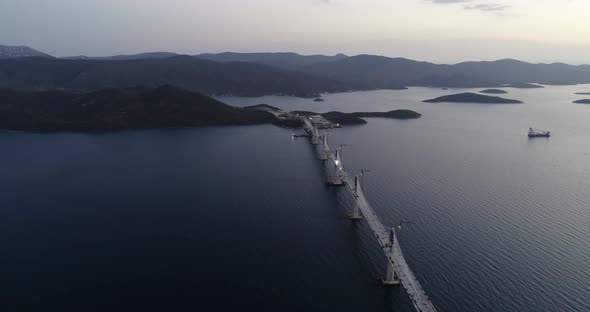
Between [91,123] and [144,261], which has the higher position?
[91,123]

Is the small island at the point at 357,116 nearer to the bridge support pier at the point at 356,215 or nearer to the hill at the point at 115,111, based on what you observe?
the hill at the point at 115,111

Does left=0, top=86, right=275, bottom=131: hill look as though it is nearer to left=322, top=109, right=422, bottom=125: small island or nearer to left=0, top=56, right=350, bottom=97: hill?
left=322, top=109, right=422, bottom=125: small island

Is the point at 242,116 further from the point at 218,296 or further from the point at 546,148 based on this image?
the point at 218,296

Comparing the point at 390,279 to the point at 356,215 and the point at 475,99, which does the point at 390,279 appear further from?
the point at 475,99

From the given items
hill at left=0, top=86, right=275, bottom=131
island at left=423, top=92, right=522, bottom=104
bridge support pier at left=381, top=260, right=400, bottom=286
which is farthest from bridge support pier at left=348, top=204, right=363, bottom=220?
island at left=423, top=92, right=522, bottom=104

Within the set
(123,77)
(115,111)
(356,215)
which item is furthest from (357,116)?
(123,77)

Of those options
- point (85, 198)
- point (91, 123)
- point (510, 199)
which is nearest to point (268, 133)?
point (91, 123)
